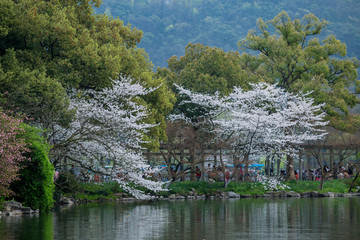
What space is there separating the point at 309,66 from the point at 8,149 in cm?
2906

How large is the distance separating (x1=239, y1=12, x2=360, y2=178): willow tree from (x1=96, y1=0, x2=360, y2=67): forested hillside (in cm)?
8184

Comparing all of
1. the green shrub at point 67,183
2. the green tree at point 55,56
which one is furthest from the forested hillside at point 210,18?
the green shrub at point 67,183

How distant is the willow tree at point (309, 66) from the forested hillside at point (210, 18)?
8184 centimetres

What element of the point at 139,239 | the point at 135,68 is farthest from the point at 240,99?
the point at 139,239

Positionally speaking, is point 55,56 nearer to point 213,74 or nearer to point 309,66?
point 213,74

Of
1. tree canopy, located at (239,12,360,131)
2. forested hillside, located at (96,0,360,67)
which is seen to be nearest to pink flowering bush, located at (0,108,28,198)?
tree canopy, located at (239,12,360,131)

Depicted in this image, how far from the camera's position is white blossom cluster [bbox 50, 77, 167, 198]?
999 inches

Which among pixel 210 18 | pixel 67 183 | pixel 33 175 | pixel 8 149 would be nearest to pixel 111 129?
pixel 67 183

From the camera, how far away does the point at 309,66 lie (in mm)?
41969

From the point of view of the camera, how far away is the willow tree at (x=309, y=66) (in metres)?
41.4

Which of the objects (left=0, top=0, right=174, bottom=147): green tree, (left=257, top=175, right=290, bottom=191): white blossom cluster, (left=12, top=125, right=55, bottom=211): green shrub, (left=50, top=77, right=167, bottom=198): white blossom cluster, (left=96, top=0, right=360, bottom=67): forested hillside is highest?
(left=96, top=0, right=360, bottom=67): forested hillside

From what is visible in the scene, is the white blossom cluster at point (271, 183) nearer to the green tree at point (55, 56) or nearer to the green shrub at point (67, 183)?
the green tree at point (55, 56)

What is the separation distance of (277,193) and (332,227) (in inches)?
910

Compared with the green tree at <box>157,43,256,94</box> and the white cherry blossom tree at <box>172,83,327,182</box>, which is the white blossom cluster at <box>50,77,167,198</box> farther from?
the green tree at <box>157,43,256,94</box>
